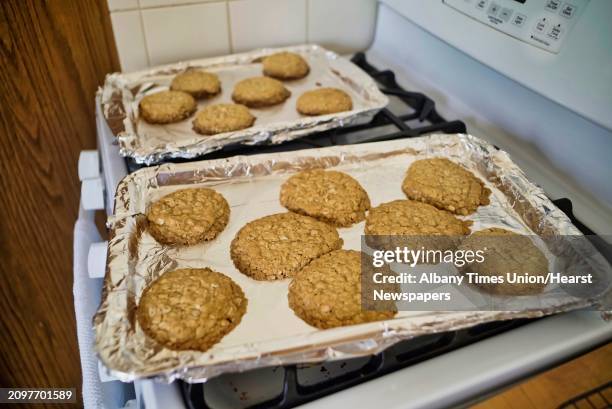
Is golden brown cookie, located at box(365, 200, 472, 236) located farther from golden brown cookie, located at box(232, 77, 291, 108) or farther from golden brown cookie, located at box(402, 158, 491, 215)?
golden brown cookie, located at box(232, 77, 291, 108)

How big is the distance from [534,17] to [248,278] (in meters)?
0.68

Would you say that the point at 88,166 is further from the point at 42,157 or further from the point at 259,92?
the point at 259,92

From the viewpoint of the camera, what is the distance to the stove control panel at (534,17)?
29.1 inches

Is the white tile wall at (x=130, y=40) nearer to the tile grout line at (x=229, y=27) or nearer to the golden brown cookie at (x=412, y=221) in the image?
the tile grout line at (x=229, y=27)

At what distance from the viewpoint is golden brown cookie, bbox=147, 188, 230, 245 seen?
2.71ft

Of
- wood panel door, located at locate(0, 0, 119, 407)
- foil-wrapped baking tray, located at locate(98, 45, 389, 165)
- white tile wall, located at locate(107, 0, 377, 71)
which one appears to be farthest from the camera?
white tile wall, located at locate(107, 0, 377, 71)

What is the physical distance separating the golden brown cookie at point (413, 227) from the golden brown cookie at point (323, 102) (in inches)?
14.3

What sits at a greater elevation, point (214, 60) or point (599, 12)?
point (599, 12)

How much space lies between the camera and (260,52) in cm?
138

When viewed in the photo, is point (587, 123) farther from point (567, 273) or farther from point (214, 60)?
point (214, 60)

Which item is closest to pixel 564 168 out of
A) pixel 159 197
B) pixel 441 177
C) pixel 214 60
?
pixel 441 177

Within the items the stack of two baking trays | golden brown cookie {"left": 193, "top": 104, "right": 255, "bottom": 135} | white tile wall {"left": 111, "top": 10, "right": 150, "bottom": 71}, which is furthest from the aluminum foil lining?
white tile wall {"left": 111, "top": 10, "right": 150, "bottom": 71}

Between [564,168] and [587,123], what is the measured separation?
11 centimetres

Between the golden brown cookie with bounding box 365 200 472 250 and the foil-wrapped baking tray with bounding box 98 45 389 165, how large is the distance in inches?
12.4
